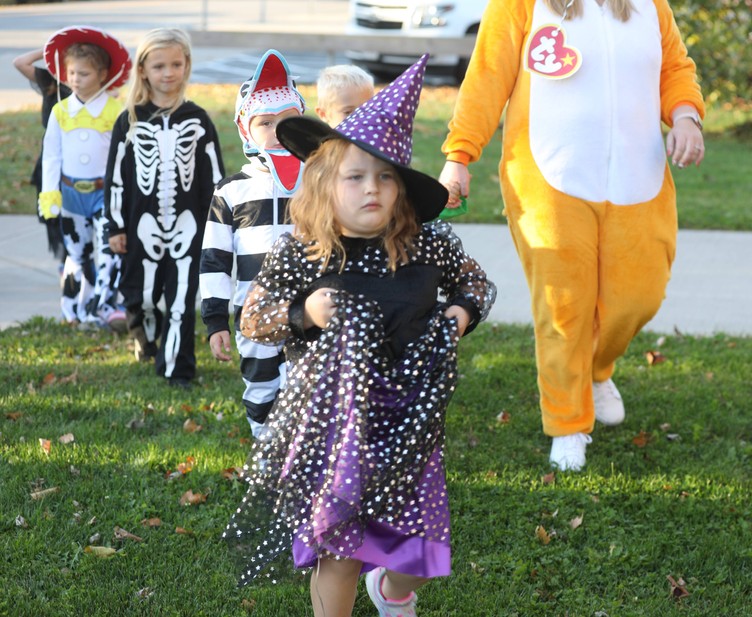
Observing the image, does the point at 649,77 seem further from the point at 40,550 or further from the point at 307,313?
the point at 40,550

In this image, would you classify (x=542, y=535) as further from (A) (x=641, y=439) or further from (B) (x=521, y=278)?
(B) (x=521, y=278)

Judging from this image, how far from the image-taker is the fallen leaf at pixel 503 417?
16.9ft

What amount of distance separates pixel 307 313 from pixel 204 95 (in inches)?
499

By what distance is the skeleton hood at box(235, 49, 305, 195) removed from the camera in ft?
13.2

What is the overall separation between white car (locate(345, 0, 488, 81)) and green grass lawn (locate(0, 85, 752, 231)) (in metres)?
1.30

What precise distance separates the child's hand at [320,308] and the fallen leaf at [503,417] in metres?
2.37

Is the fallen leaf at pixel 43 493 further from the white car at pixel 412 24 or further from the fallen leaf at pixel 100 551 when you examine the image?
the white car at pixel 412 24

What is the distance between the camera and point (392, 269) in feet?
9.78

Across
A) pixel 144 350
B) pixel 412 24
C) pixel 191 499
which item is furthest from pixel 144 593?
pixel 412 24

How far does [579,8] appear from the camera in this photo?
162 inches

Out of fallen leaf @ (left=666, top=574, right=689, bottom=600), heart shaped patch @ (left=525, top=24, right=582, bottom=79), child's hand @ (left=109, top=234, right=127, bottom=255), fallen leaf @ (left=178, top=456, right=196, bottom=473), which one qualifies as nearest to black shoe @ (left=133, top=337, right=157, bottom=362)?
child's hand @ (left=109, top=234, right=127, bottom=255)

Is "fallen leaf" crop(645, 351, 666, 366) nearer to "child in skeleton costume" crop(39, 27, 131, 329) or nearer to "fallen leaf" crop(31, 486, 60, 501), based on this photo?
"child in skeleton costume" crop(39, 27, 131, 329)

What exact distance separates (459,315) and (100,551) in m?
1.71

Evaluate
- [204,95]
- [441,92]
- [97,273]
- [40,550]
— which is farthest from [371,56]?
[40,550]
